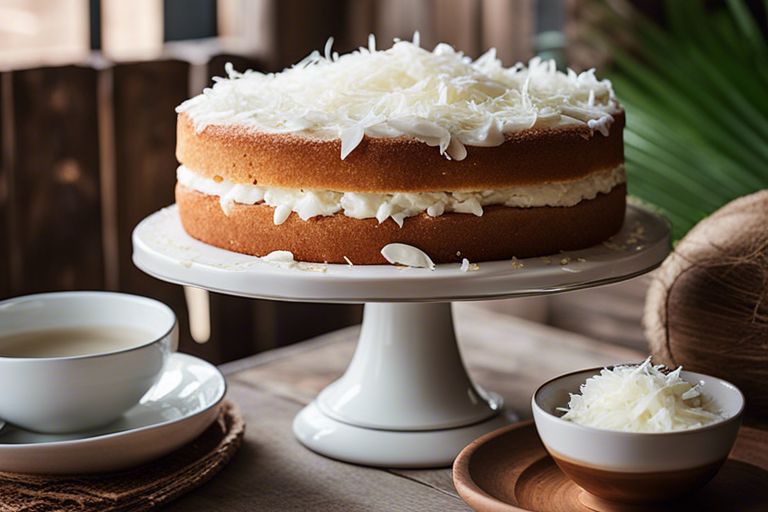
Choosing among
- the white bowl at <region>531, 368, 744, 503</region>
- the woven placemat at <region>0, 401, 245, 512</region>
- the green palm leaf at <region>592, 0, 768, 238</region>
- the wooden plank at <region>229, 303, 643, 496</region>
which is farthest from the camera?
the green palm leaf at <region>592, 0, 768, 238</region>

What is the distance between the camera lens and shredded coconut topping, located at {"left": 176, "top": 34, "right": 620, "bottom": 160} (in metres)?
1.09

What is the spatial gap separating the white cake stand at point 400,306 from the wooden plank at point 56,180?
89 cm

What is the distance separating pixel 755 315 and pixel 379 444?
1.55ft

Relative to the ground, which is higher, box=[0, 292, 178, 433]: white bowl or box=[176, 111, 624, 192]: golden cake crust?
box=[176, 111, 624, 192]: golden cake crust

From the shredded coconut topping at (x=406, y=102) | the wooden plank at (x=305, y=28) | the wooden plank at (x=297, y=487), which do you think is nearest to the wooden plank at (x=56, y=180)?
the wooden plank at (x=305, y=28)

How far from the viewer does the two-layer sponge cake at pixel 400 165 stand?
1089 millimetres

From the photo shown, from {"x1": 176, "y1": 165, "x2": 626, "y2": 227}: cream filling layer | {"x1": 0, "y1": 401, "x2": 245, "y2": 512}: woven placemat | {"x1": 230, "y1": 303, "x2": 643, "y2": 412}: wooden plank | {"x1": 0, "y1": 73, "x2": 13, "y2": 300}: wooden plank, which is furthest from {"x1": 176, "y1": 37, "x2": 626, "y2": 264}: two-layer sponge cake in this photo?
{"x1": 0, "y1": 73, "x2": 13, "y2": 300}: wooden plank

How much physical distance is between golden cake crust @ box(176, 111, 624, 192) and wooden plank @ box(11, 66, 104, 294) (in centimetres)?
113

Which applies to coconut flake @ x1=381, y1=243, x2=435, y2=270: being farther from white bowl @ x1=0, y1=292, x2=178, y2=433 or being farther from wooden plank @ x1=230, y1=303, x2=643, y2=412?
wooden plank @ x1=230, y1=303, x2=643, y2=412

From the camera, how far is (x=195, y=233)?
124 centimetres

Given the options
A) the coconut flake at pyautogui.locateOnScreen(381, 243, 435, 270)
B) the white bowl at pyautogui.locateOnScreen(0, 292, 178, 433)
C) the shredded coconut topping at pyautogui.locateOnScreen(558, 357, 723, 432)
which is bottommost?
the white bowl at pyautogui.locateOnScreen(0, 292, 178, 433)

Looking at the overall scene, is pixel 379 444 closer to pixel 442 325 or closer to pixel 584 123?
pixel 442 325

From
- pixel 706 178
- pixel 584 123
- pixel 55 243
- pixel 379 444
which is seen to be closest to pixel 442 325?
pixel 379 444

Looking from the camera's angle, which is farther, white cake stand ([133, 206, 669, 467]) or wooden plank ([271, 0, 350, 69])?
wooden plank ([271, 0, 350, 69])
